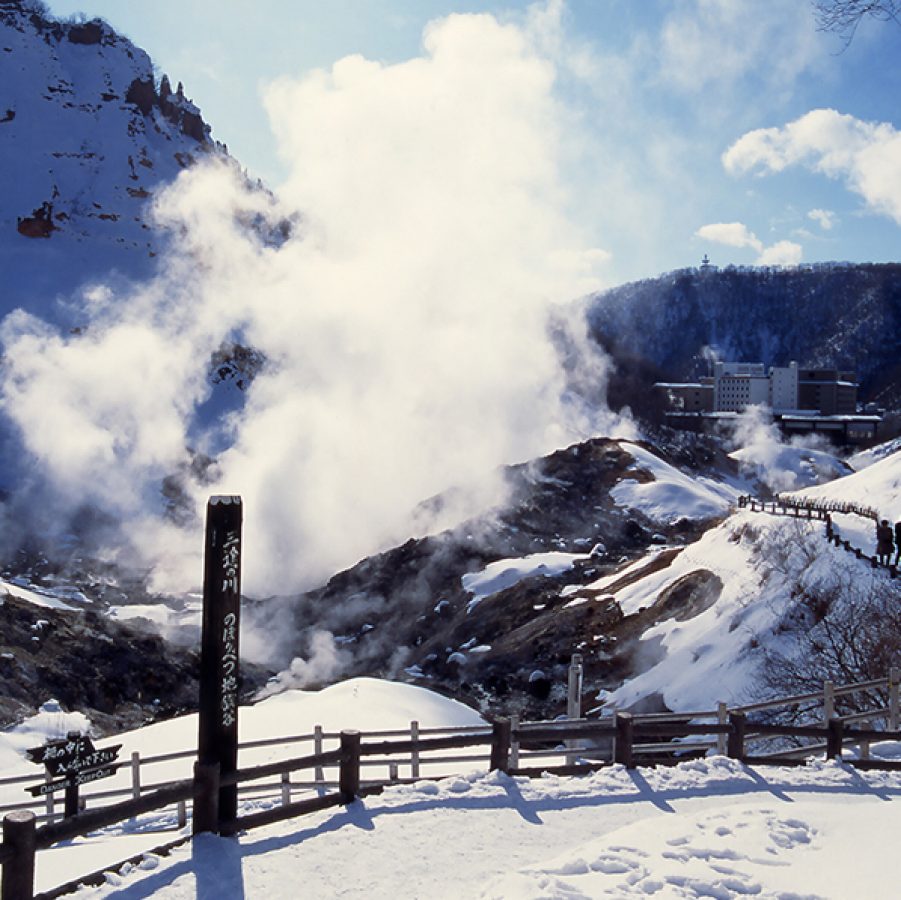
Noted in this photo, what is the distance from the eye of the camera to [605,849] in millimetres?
6191

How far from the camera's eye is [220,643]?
6324 millimetres

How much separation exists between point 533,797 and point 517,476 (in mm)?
40580

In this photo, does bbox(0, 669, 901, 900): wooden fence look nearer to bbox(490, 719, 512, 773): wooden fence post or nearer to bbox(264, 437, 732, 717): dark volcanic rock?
bbox(490, 719, 512, 773): wooden fence post

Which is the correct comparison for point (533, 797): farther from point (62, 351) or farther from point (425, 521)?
point (62, 351)

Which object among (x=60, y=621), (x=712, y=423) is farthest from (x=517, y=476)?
(x=712, y=423)

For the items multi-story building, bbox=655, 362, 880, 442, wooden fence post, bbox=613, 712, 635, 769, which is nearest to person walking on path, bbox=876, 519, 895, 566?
wooden fence post, bbox=613, 712, 635, 769

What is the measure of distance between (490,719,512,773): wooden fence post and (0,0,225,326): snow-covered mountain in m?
65.2

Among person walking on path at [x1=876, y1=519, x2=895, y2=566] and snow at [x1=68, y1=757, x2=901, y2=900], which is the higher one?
person walking on path at [x1=876, y1=519, x2=895, y2=566]

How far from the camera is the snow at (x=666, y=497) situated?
145 ft

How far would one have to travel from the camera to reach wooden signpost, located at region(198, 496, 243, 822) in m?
6.28

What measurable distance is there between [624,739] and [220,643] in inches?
175

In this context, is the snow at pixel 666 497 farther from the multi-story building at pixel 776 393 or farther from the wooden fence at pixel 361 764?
the multi-story building at pixel 776 393

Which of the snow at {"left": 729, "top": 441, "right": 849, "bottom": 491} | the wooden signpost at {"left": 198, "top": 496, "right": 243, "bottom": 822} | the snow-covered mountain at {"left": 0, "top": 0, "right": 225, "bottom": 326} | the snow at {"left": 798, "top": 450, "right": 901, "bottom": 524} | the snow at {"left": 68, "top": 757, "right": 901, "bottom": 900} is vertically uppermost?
the snow-covered mountain at {"left": 0, "top": 0, "right": 225, "bottom": 326}

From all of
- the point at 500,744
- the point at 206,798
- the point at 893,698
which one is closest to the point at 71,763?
the point at 206,798
